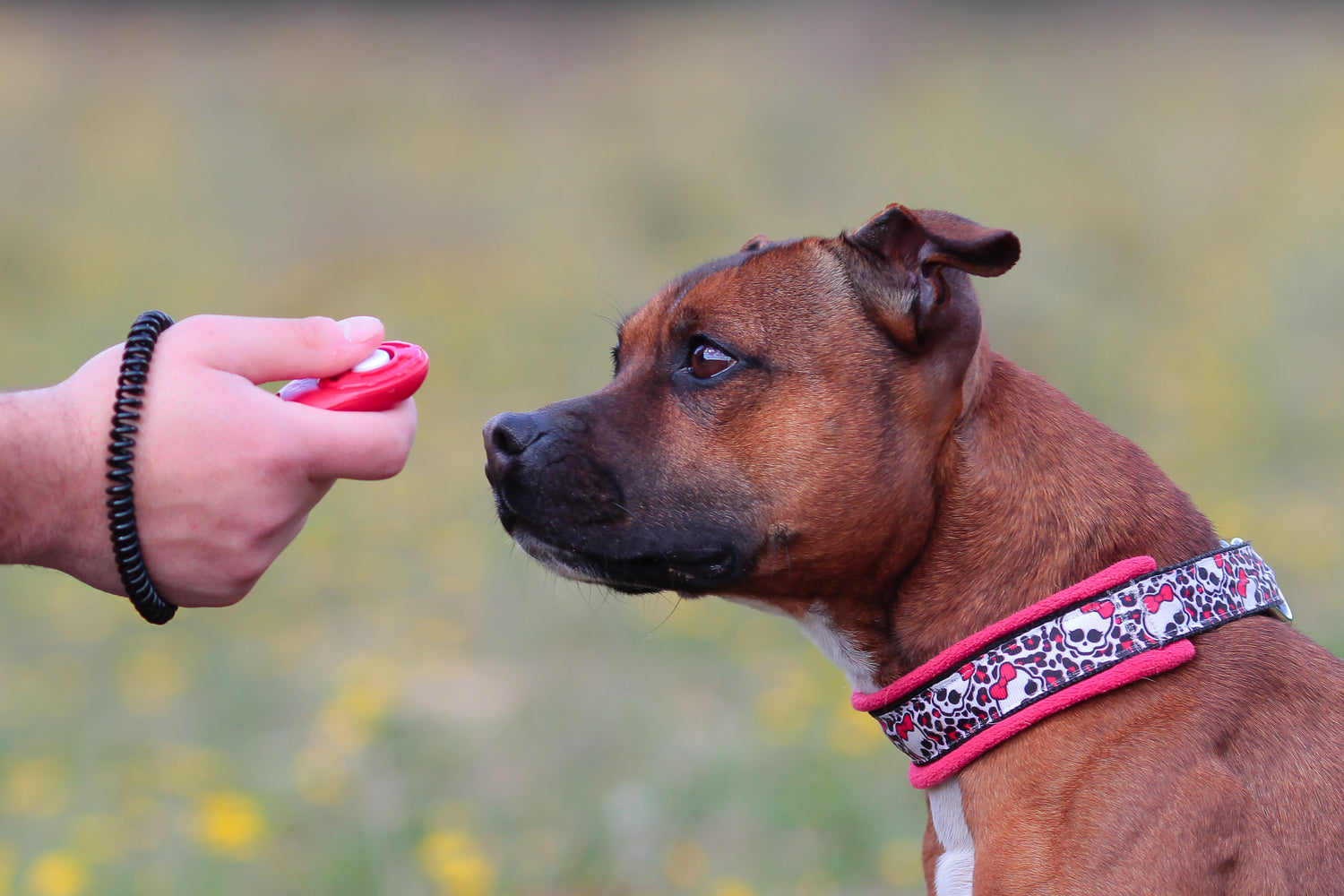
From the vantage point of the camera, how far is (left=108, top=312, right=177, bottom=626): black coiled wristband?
2.32m

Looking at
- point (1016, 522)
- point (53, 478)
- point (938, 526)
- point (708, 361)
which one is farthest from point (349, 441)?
point (1016, 522)

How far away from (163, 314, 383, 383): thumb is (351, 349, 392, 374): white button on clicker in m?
0.01

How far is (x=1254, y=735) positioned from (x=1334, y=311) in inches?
405

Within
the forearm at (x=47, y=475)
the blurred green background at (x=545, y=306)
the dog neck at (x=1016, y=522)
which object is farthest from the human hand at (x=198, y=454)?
the blurred green background at (x=545, y=306)

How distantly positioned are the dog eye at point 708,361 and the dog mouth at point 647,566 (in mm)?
461

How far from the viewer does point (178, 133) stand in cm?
1520

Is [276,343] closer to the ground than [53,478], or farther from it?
farther from it

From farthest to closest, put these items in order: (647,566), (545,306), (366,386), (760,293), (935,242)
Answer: (545,306) < (760,293) < (647,566) < (935,242) < (366,386)

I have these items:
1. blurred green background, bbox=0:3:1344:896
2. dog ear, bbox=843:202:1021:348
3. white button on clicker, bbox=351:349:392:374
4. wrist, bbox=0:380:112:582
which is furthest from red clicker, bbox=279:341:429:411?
blurred green background, bbox=0:3:1344:896

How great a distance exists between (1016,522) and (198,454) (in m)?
1.74

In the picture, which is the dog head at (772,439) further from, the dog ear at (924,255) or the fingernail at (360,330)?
the fingernail at (360,330)

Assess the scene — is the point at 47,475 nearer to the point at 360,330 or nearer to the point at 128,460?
the point at 128,460

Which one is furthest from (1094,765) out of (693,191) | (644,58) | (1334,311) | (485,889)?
(644,58)

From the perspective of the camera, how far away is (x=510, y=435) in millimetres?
2998
